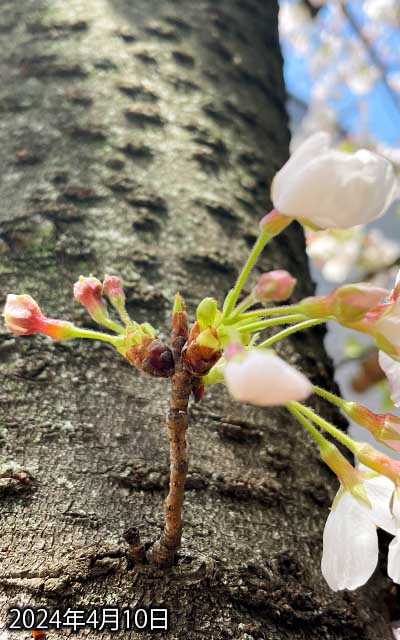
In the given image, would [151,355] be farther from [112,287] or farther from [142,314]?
[142,314]

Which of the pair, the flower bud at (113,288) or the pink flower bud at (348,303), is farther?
the flower bud at (113,288)

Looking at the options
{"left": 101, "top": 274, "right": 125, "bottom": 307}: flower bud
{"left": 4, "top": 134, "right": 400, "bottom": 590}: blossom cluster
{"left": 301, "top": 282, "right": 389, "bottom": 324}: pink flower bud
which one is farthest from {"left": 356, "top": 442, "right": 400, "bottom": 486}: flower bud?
{"left": 101, "top": 274, "right": 125, "bottom": 307}: flower bud

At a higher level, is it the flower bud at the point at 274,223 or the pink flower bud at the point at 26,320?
the flower bud at the point at 274,223

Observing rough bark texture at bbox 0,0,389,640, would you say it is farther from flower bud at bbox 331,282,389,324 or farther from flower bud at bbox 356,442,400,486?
flower bud at bbox 331,282,389,324

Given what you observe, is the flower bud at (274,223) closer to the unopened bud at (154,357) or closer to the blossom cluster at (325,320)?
the blossom cluster at (325,320)

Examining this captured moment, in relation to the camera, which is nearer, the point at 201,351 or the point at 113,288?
the point at 201,351

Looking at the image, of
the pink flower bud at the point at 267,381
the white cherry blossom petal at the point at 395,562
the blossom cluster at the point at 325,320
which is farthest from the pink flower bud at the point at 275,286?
the white cherry blossom petal at the point at 395,562

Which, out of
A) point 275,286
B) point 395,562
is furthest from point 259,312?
point 395,562

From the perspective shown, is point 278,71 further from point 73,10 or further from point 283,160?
point 73,10
